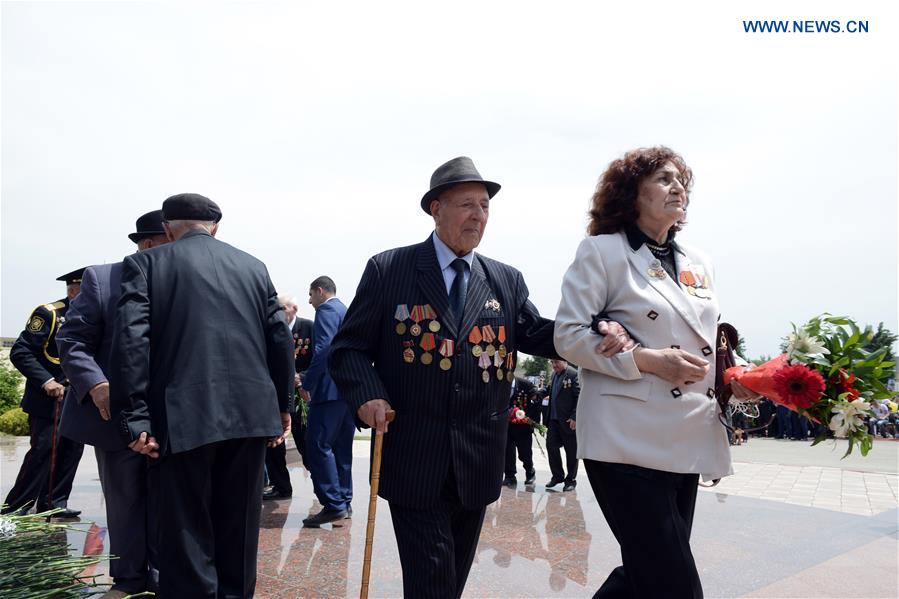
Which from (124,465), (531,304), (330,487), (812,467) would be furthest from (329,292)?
(812,467)

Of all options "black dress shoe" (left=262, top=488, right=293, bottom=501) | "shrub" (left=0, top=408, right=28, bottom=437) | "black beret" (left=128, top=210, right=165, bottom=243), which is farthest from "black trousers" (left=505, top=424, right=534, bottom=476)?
"shrub" (left=0, top=408, right=28, bottom=437)

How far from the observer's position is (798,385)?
2701 millimetres

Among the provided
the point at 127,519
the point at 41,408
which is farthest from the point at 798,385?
the point at 41,408

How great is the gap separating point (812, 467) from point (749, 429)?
38.7ft

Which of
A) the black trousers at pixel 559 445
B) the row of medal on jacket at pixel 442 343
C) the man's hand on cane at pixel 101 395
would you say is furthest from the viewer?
the black trousers at pixel 559 445

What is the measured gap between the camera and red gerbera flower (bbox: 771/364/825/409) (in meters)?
2.67

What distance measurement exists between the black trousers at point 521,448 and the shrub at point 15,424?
10512mm

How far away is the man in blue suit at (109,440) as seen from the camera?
400 centimetres

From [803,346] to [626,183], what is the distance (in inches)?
37.5

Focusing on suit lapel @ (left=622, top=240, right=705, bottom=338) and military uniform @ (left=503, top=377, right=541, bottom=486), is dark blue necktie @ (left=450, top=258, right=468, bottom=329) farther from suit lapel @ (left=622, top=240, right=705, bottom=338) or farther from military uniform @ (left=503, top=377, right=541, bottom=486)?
military uniform @ (left=503, top=377, right=541, bottom=486)

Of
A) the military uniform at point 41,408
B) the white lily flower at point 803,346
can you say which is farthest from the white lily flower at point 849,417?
the military uniform at point 41,408

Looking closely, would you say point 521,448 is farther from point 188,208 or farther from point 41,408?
point 188,208

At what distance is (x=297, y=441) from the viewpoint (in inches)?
342

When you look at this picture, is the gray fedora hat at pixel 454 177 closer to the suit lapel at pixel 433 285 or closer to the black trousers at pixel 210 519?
the suit lapel at pixel 433 285
